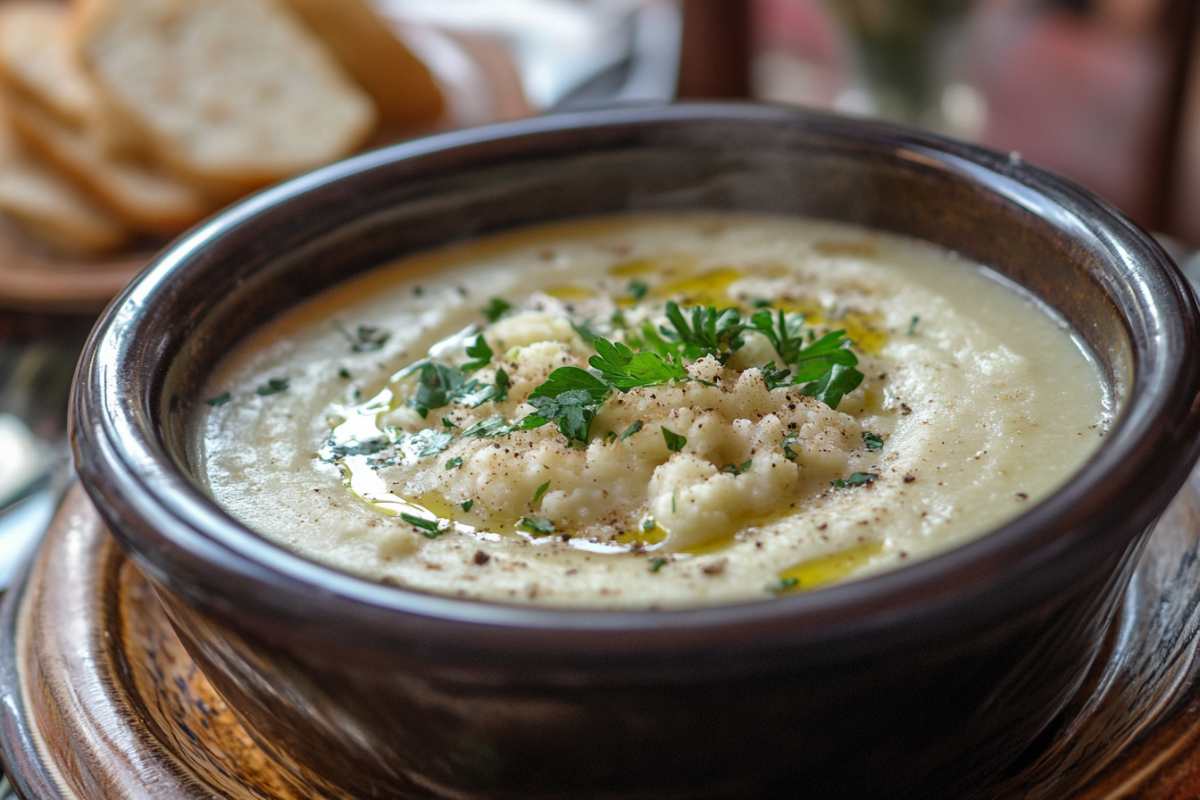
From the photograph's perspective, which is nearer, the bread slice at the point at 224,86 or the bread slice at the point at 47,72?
the bread slice at the point at 224,86

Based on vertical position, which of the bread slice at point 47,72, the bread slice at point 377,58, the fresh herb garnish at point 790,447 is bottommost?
the bread slice at point 47,72

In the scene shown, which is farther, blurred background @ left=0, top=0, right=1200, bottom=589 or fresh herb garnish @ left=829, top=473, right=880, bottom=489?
blurred background @ left=0, top=0, right=1200, bottom=589

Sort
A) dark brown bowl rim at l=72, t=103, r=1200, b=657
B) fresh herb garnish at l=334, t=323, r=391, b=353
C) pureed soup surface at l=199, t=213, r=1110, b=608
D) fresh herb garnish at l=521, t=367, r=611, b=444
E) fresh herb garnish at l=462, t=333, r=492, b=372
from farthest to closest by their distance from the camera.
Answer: fresh herb garnish at l=334, t=323, r=391, b=353, fresh herb garnish at l=462, t=333, r=492, b=372, fresh herb garnish at l=521, t=367, r=611, b=444, pureed soup surface at l=199, t=213, r=1110, b=608, dark brown bowl rim at l=72, t=103, r=1200, b=657

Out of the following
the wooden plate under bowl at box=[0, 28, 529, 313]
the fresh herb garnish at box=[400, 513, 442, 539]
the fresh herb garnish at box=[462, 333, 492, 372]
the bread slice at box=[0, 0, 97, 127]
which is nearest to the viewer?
the fresh herb garnish at box=[400, 513, 442, 539]

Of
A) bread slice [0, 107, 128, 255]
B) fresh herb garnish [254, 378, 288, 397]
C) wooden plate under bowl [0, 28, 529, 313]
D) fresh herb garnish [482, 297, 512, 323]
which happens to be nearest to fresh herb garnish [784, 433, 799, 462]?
fresh herb garnish [482, 297, 512, 323]

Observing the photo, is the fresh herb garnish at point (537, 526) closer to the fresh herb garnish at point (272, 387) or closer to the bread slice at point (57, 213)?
the fresh herb garnish at point (272, 387)

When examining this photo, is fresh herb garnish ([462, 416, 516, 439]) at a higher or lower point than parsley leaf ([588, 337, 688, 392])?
lower

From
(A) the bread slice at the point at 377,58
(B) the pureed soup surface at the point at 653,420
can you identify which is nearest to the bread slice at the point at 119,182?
(A) the bread slice at the point at 377,58

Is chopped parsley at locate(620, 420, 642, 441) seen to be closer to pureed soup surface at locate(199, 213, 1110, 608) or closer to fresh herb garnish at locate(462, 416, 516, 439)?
pureed soup surface at locate(199, 213, 1110, 608)
